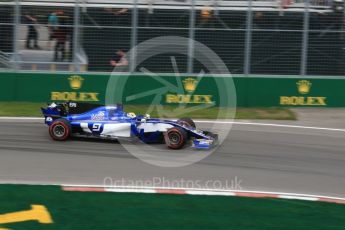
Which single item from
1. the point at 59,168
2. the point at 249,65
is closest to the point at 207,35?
the point at 249,65

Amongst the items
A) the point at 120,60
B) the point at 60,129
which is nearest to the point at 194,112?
the point at 120,60

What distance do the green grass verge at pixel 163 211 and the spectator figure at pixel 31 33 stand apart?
8865mm

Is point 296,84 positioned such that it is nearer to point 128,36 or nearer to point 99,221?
point 128,36

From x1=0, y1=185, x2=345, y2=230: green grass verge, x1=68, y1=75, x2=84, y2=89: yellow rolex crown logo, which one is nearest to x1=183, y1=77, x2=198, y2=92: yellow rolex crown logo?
x1=68, y1=75, x2=84, y2=89: yellow rolex crown logo

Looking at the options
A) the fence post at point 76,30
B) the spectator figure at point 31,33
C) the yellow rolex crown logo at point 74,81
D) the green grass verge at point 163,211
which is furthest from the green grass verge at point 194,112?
the green grass verge at point 163,211

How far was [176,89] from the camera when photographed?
1792cm

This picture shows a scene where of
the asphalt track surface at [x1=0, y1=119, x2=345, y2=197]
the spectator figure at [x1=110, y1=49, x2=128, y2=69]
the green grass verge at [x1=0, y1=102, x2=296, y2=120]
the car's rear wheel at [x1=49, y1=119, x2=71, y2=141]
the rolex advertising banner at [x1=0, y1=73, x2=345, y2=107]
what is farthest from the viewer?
the spectator figure at [x1=110, y1=49, x2=128, y2=69]

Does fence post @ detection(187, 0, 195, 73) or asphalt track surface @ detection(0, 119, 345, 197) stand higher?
fence post @ detection(187, 0, 195, 73)

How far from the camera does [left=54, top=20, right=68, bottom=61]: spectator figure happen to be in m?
18.0

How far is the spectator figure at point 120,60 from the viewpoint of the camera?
18016mm

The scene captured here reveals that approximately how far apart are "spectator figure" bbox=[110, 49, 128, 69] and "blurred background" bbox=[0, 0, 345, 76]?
3 centimetres

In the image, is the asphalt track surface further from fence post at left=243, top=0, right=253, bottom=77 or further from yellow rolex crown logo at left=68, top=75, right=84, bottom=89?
fence post at left=243, top=0, right=253, bottom=77

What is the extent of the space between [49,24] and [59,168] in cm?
802

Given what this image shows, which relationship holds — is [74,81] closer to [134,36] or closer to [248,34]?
[134,36]
